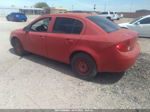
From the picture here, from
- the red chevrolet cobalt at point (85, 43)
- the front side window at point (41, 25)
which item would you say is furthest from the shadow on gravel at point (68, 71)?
the front side window at point (41, 25)

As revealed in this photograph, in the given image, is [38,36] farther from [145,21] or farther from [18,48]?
[145,21]

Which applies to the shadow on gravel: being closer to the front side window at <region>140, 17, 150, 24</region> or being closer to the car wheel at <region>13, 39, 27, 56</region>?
the car wheel at <region>13, 39, 27, 56</region>

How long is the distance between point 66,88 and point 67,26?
5.74 feet

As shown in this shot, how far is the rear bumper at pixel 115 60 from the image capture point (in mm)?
3451

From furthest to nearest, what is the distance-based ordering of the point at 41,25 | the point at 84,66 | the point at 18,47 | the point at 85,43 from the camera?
the point at 18,47 < the point at 41,25 < the point at 84,66 < the point at 85,43

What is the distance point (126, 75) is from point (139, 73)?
1.31 ft

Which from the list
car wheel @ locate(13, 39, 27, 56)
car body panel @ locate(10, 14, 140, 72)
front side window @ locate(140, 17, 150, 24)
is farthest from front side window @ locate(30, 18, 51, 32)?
front side window @ locate(140, 17, 150, 24)

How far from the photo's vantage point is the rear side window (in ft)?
13.2

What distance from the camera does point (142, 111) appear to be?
2857mm

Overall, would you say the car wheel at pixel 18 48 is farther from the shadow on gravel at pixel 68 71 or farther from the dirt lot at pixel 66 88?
the dirt lot at pixel 66 88

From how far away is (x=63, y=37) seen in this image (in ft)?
13.7

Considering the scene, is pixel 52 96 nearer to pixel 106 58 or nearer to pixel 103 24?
pixel 106 58

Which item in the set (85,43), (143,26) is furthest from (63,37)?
(143,26)

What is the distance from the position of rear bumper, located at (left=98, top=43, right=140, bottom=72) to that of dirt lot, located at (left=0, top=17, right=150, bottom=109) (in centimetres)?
48
